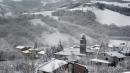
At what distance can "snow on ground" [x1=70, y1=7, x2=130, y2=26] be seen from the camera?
287 feet

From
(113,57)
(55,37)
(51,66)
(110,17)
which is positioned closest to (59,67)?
(51,66)

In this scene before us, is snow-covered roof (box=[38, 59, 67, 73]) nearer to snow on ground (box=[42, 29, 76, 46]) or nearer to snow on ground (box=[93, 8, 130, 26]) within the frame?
snow on ground (box=[42, 29, 76, 46])

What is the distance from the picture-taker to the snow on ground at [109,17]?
87575 mm

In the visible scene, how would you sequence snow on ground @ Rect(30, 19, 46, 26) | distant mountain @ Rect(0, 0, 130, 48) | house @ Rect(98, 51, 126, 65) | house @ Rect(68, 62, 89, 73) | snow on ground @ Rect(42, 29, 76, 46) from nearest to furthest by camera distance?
house @ Rect(68, 62, 89, 73), house @ Rect(98, 51, 126, 65), snow on ground @ Rect(42, 29, 76, 46), distant mountain @ Rect(0, 0, 130, 48), snow on ground @ Rect(30, 19, 46, 26)

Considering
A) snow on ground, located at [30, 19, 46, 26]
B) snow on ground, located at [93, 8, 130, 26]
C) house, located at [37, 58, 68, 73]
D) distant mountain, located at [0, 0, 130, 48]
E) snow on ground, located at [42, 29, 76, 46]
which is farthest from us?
snow on ground, located at [30, 19, 46, 26]

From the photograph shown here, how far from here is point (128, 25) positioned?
275ft

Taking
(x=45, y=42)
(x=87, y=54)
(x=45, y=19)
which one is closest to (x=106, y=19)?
(x=45, y=19)

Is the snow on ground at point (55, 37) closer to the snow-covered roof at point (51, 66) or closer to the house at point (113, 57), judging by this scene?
the house at point (113, 57)

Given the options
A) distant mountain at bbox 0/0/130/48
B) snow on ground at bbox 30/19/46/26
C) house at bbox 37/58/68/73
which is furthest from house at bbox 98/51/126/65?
snow on ground at bbox 30/19/46/26

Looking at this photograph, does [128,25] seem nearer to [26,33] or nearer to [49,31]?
Result: [49,31]

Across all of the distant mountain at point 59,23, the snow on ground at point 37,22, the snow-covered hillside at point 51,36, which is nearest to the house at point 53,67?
the distant mountain at point 59,23

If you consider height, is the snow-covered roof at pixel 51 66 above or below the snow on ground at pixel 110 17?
above

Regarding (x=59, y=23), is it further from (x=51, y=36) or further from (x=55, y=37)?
(x=55, y=37)

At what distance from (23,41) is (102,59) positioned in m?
35.8
